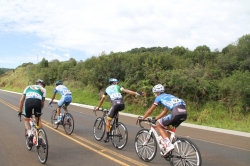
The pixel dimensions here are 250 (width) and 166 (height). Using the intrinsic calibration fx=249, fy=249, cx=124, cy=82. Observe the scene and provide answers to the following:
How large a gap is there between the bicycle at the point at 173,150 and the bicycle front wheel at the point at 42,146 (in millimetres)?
2358

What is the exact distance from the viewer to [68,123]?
32.7 feet

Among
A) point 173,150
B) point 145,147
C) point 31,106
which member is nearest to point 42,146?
point 31,106

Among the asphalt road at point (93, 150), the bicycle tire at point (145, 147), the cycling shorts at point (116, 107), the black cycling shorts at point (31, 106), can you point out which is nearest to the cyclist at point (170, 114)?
the bicycle tire at point (145, 147)

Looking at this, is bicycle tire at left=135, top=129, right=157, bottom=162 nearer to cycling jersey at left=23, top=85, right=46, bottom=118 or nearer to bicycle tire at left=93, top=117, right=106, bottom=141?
bicycle tire at left=93, top=117, right=106, bottom=141

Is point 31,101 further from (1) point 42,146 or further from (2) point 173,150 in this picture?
(2) point 173,150

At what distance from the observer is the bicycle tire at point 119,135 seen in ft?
24.7

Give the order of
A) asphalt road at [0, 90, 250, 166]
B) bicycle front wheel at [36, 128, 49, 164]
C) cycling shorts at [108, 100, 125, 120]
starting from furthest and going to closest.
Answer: cycling shorts at [108, 100, 125, 120] → asphalt road at [0, 90, 250, 166] → bicycle front wheel at [36, 128, 49, 164]

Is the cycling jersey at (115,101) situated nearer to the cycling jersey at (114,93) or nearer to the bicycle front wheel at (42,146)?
the cycling jersey at (114,93)

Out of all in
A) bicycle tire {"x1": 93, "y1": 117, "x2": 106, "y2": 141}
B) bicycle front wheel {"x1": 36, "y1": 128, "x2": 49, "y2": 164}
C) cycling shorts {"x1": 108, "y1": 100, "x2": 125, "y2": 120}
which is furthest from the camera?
bicycle tire {"x1": 93, "y1": 117, "x2": 106, "y2": 141}

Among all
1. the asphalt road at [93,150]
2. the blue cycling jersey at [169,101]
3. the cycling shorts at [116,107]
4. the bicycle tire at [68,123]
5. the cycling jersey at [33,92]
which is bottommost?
the asphalt road at [93,150]

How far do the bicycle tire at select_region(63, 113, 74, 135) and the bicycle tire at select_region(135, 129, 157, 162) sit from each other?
3.83m

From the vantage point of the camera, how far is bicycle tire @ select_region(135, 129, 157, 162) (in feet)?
20.5

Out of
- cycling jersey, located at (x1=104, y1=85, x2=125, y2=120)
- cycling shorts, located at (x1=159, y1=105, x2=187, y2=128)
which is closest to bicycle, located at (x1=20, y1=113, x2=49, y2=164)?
cycling jersey, located at (x1=104, y1=85, x2=125, y2=120)

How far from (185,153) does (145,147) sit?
4.32 feet
